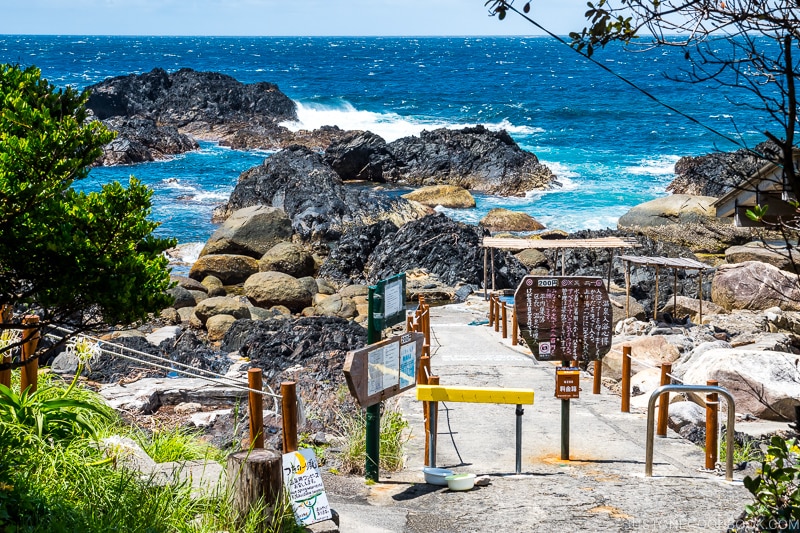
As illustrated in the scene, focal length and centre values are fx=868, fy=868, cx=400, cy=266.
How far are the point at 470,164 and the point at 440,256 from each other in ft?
60.1

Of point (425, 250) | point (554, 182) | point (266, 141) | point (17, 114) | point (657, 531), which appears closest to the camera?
point (17, 114)

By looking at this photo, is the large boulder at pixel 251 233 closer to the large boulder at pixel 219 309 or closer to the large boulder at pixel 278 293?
the large boulder at pixel 278 293

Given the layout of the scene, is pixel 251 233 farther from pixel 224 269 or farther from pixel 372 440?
pixel 372 440

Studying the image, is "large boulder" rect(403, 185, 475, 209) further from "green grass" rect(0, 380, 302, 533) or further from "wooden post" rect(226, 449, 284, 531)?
"wooden post" rect(226, 449, 284, 531)

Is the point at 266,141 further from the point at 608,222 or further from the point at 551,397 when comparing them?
the point at 551,397

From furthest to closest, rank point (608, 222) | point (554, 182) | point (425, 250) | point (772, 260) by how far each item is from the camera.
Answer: point (554, 182) < point (608, 222) < point (425, 250) < point (772, 260)

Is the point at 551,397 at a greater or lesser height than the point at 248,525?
lesser

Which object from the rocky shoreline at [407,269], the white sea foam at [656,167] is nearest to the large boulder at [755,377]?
the rocky shoreline at [407,269]

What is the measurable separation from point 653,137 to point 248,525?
5899cm

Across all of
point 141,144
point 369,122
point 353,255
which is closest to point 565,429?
point 353,255

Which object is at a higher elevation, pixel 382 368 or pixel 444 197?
pixel 382 368

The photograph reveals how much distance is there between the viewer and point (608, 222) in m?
35.8

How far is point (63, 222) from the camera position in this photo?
5129mm

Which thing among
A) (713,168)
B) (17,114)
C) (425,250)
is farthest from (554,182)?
(17,114)
